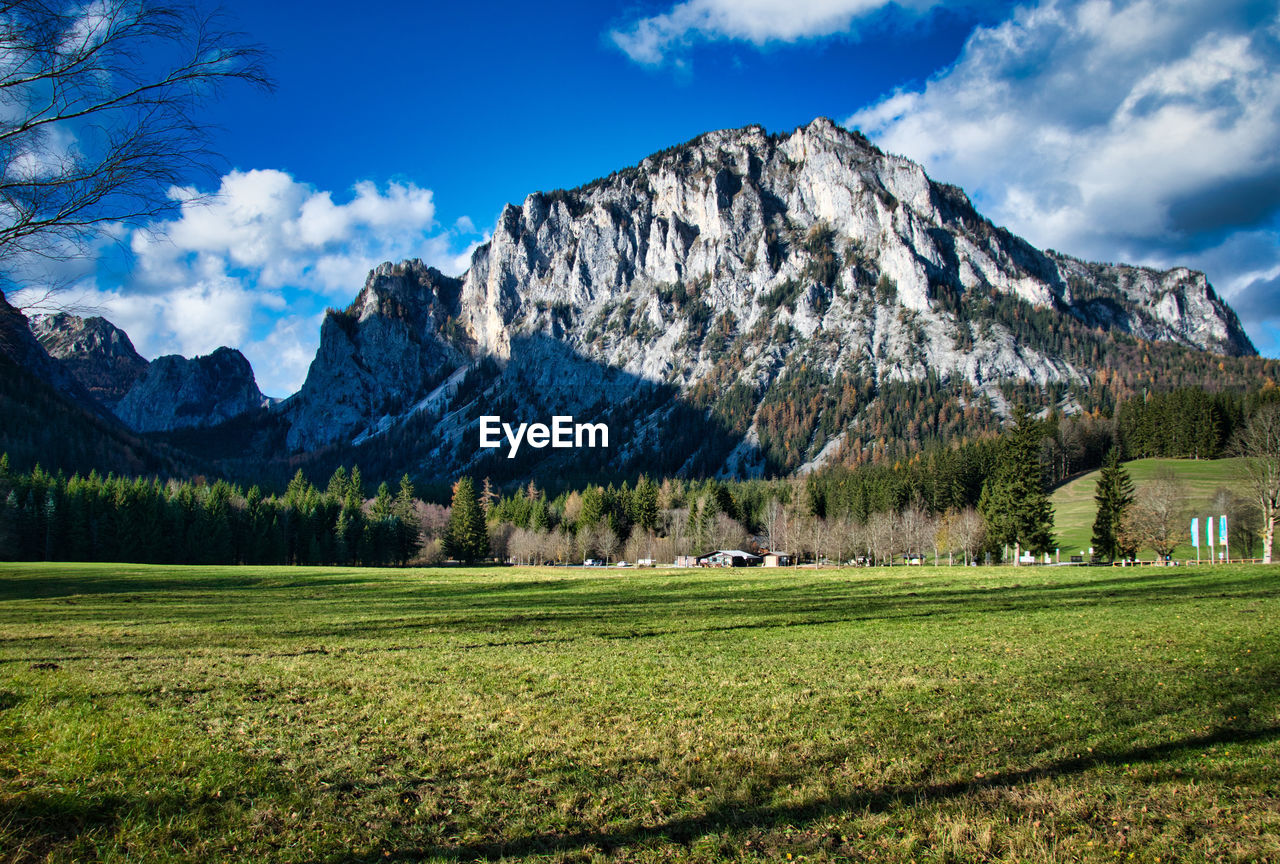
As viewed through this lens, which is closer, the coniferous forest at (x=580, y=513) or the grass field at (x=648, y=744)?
the grass field at (x=648, y=744)

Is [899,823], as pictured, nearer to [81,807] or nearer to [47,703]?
[81,807]

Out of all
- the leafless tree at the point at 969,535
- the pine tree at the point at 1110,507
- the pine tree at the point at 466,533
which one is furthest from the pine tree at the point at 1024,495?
the pine tree at the point at 466,533

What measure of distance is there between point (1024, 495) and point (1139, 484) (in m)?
53.5

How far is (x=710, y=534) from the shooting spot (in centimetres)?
9900

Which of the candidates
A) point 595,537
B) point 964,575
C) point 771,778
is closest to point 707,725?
point 771,778

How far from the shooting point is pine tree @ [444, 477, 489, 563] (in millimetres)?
102438

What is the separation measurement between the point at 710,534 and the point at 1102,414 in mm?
124614

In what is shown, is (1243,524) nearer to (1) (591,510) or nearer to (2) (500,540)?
(1) (591,510)

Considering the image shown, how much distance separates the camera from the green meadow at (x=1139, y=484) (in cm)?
8209

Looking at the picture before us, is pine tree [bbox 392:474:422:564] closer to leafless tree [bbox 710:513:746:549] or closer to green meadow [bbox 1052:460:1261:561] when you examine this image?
leafless tree [bbox 710:513:746:549]

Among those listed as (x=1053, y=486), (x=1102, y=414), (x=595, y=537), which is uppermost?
(x=1102, y=414)

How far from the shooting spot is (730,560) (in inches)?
3553

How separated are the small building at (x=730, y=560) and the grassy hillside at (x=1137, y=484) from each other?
39279mm

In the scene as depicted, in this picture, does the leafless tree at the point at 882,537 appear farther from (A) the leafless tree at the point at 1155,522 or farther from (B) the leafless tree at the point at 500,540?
(B) the leafless tree at the point at 500,540
